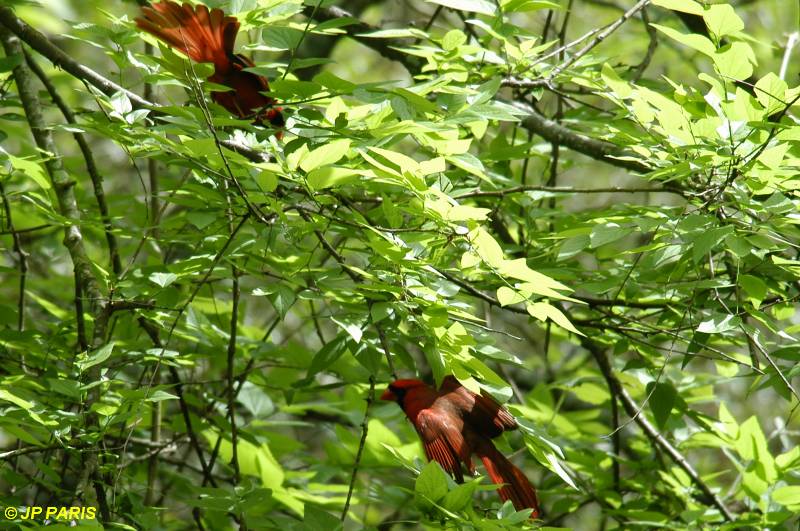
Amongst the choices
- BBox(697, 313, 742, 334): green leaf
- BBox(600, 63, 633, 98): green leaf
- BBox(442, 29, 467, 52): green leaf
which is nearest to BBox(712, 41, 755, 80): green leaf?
BBox(600, 63, 633, 98): green leaf

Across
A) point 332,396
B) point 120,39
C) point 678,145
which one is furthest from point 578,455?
point 120,39

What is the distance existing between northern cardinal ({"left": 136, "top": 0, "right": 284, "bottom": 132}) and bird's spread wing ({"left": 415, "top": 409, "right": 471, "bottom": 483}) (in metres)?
0.68

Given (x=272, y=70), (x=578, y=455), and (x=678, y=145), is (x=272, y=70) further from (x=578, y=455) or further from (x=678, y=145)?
(x=578, y=455)

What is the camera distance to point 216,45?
1.77 metres

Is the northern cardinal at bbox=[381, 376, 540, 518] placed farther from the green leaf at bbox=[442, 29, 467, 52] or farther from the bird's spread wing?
the green leaf at bbox=[442, 29, 467, 52]

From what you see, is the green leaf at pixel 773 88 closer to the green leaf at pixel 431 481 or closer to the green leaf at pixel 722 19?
the green leaf at pixel 722 19

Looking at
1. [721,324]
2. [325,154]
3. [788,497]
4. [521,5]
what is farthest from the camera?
[788,497]

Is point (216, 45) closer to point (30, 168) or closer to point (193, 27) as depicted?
point (193, 27)

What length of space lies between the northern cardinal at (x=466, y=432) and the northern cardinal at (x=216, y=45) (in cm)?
66

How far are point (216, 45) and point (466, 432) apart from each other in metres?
0.95

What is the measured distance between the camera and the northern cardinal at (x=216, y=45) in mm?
1683

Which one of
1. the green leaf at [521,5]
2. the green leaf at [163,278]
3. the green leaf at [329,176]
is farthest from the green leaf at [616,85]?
the green leaf at [163,278]

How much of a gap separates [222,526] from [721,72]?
1744mm

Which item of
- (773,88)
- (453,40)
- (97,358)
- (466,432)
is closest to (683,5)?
(773,88)
